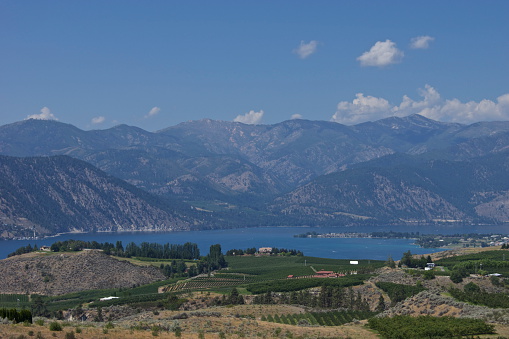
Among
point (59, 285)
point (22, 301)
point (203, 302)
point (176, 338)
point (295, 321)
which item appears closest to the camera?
point (176, 338)

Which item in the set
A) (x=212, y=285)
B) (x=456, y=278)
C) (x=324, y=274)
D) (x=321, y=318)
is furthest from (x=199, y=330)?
(x=324, y=274)

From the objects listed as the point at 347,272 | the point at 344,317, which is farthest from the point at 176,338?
the point at 347,272

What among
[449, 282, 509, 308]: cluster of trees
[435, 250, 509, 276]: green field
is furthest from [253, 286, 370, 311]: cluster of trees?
[435, 250, 509, 276]: green field

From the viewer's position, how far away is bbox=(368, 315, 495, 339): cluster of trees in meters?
57.3

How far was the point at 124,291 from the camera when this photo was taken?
176m

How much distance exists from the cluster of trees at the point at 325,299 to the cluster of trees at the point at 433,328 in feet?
150

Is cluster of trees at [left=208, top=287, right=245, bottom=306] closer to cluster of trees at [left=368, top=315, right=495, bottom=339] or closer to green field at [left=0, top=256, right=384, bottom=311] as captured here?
green field at [left=0, top=256, right=384, bottom=311]

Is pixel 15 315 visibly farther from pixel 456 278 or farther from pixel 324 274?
pixel 324 274

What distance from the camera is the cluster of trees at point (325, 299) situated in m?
115

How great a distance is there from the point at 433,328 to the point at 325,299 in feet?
200

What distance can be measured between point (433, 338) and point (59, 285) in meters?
152

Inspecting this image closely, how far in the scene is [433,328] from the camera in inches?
2304

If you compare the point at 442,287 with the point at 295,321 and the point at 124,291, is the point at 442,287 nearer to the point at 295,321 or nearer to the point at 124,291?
the point at 295,321

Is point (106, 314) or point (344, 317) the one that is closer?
point (344, 317)
